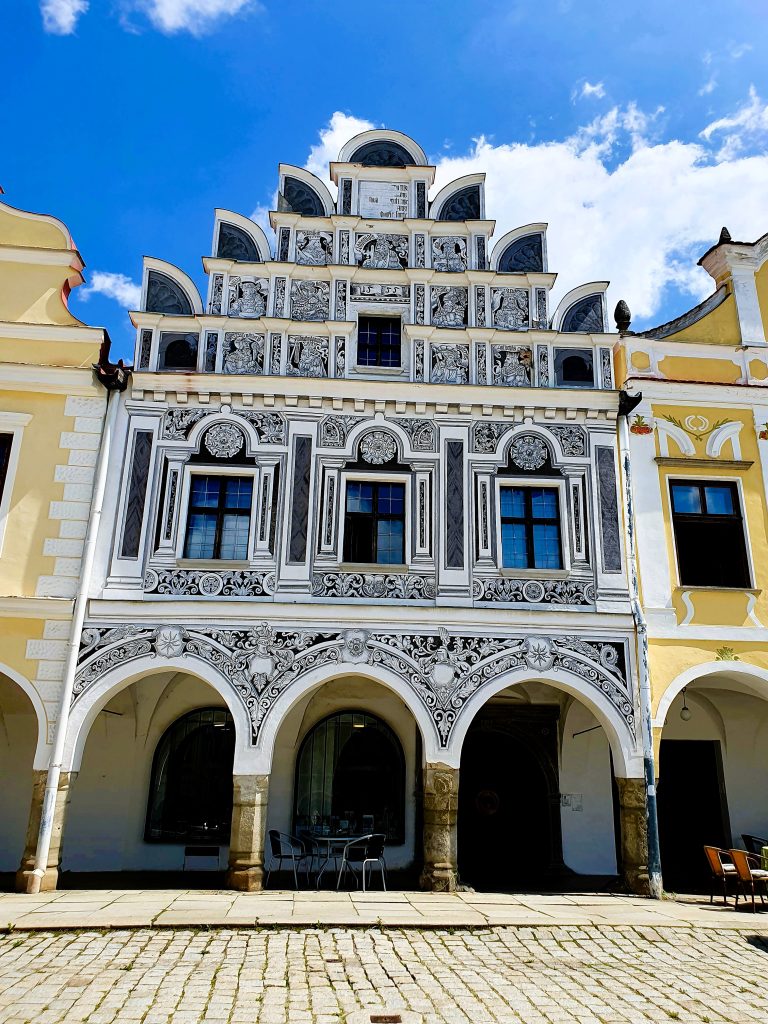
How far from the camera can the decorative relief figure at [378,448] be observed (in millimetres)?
12570

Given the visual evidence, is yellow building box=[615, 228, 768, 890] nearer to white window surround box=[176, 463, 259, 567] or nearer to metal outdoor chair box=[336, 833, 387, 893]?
metal outdoor chair box=[336, 833, 387, 893]

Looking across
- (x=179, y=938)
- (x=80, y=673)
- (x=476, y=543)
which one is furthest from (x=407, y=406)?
(x=179, y=938)

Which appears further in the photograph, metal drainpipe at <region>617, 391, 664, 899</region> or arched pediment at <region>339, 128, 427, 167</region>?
arched pediment at <region>339, 128, 427, 167</region>

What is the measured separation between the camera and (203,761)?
13.5 meters

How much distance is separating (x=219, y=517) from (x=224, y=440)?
1235 mm

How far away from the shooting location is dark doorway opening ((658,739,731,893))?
13422 millimetres

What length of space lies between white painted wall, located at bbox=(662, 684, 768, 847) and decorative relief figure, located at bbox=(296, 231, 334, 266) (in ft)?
31.5

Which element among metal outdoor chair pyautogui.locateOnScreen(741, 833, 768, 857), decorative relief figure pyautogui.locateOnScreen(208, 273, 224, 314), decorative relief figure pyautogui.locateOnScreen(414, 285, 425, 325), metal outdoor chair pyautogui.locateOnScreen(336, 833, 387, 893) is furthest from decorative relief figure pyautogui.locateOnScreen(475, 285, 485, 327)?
metal outdoor chair pyautogui.locateOnScreen(741, 833, 768, 857)

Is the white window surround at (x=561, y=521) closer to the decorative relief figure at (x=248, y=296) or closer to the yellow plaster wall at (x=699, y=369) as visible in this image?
the yellow plaster wall at (x=699, y=369)

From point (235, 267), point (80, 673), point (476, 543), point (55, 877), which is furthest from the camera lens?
point (235, 267)

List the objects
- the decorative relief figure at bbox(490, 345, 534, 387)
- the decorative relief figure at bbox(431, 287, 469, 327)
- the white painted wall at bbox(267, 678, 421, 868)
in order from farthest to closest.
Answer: the decorative relief figure at bbox(431, 287, 469, 327)
the decorative relief figure at bbox(490, 345, 534, 387)
the white painted wall at bbox(267, 678, 421, 868)

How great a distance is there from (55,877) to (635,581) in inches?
359

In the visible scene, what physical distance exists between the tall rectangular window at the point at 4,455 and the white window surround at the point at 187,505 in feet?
8.78

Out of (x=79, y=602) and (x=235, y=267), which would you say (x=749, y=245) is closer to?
(x=235, y=267)
